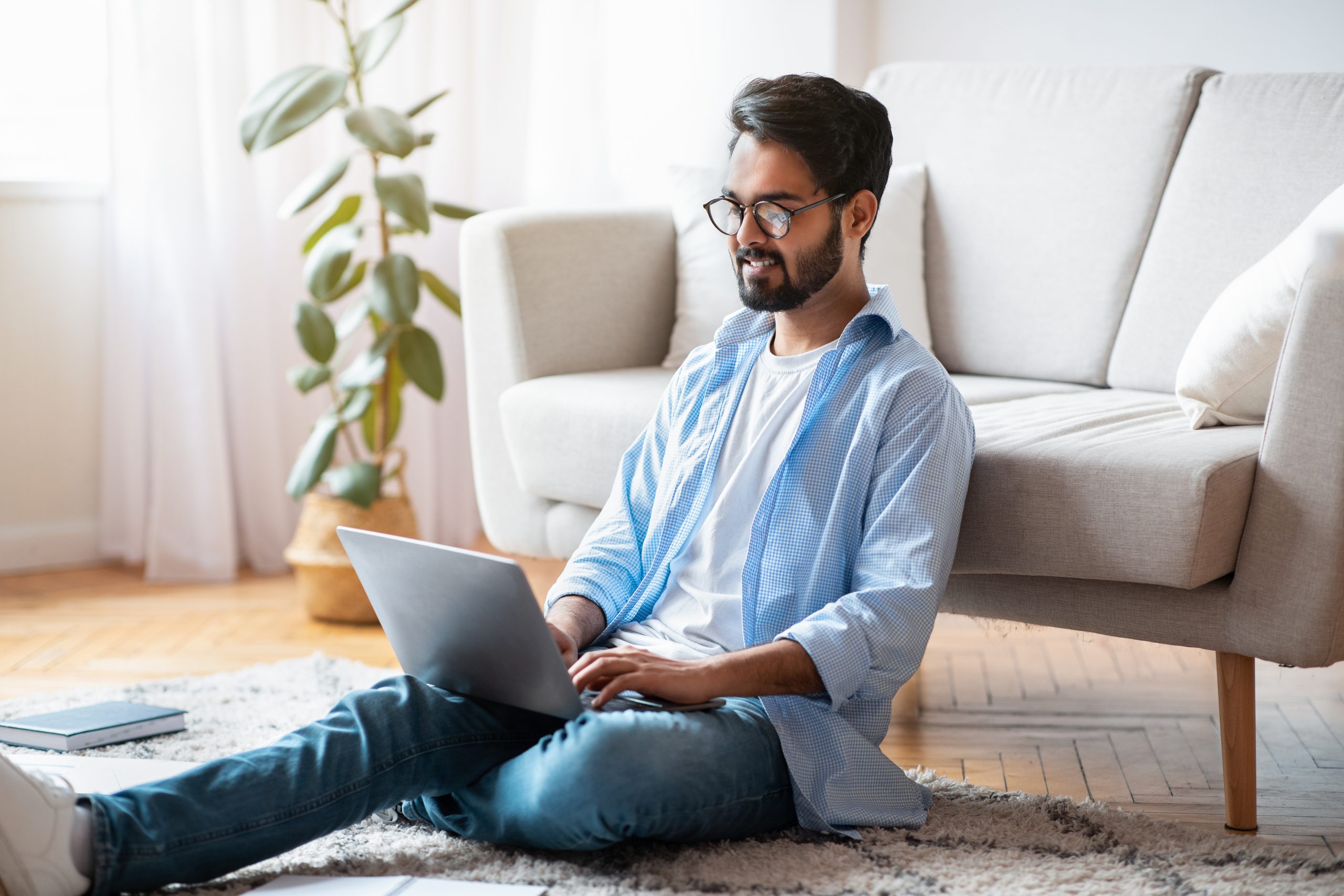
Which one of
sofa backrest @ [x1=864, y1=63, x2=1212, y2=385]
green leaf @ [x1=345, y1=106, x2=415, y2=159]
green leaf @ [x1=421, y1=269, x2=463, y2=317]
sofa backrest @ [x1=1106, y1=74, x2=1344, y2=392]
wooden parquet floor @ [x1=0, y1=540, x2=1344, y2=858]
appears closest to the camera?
wooden parquet floor @ [x1=0, y1=540, x2=1344, y2=858]

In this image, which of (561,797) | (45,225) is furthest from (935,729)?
(45,225)

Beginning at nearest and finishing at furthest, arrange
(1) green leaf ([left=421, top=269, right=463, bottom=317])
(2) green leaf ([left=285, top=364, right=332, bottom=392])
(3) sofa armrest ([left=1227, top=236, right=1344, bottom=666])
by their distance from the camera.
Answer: (3) sofa armrest ([left=1227, top=236, right=1344, bottom=666]) → (2) green leaf ([left=285, top=364, right=332, bottom=392]) → (1) green leaf ([left=421, top=269, right=463, bottom=317])

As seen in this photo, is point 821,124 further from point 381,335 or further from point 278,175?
point 278,175

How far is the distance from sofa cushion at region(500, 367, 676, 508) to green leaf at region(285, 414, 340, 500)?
0.58 m

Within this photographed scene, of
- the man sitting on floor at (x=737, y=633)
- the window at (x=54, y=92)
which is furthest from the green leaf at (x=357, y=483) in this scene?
the man sitting on floor at (x=737, y=633)

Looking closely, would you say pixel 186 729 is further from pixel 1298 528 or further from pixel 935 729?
pixel 1298 528

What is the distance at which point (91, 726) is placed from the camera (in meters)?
1.94

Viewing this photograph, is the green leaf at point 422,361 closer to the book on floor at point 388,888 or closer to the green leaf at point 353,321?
the green leaf at point 353,321

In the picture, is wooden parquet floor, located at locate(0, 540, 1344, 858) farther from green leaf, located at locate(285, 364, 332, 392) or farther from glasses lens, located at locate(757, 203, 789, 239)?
glasses lens, located at locate(757, 203, 789, 239)

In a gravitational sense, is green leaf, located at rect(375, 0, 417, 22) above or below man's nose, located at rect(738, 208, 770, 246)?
above

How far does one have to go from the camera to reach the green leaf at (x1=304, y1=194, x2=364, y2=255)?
2.93 m

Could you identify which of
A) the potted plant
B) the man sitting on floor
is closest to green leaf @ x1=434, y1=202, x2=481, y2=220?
the potted plant

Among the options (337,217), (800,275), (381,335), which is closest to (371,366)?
(381,335)

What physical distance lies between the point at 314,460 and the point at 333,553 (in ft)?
0.63
